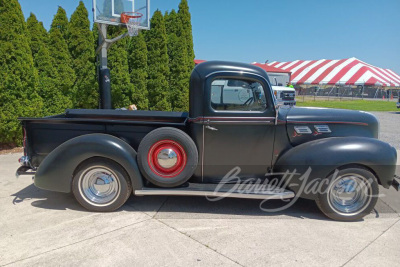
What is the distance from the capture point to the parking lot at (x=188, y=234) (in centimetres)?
270

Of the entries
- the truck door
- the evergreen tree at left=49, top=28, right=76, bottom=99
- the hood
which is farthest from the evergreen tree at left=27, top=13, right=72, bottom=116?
the hood

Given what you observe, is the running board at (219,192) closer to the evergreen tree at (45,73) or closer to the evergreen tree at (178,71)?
the evergreen tree at (45,73)

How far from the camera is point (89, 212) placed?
145 inches

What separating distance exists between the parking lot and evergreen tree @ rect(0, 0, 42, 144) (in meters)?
3.14

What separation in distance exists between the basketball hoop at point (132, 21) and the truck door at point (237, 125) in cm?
515

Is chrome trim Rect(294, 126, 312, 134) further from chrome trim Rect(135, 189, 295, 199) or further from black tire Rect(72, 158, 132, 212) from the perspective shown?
black tire Rect(72, 158, 132, 212)

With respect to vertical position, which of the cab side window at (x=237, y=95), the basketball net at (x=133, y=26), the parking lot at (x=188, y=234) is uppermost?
the basketball net at (x=133, y=26)

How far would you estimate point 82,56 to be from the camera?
8.35 meters

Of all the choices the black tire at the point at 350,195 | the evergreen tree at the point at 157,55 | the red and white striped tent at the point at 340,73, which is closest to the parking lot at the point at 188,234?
the black tire at the point at 350,195

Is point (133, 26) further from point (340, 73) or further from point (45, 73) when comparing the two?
point (340, 73)

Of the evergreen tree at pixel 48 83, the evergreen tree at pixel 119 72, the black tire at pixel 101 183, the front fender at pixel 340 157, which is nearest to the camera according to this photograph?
the front fender at pixel 340 157

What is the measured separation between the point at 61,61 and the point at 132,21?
229cm

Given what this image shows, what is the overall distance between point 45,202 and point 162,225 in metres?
1.87

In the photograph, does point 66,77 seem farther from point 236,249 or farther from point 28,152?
point 236,249
